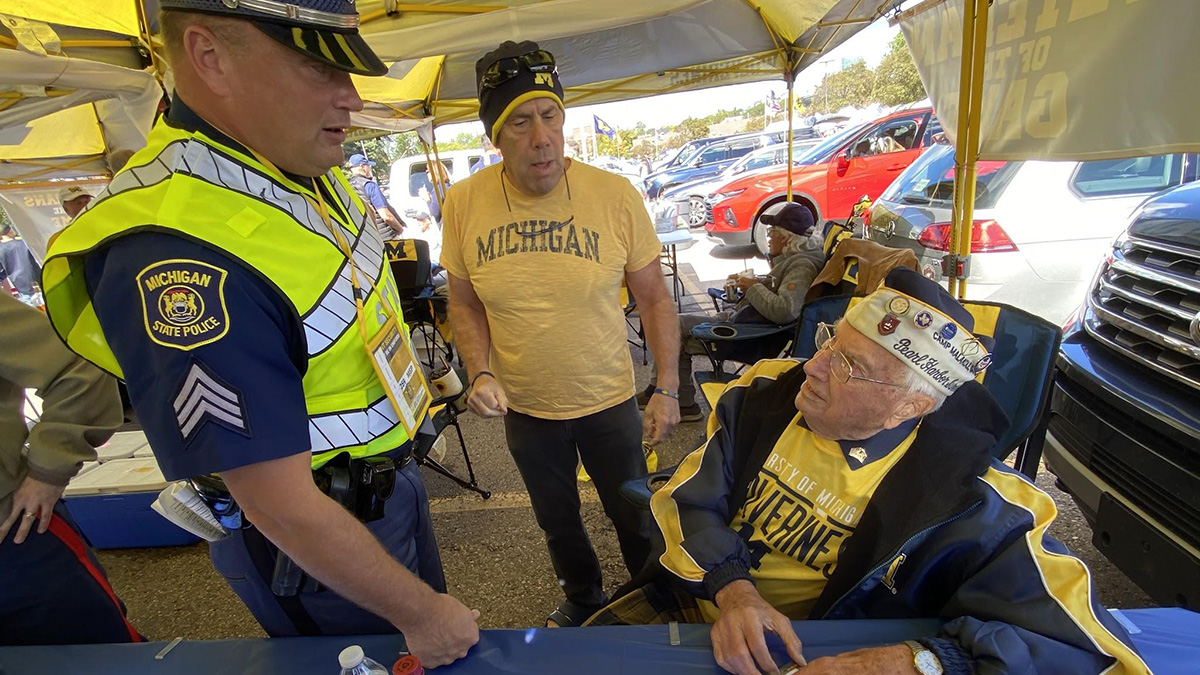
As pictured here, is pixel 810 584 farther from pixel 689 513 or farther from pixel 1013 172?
pixel 1013 172

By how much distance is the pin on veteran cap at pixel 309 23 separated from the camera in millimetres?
793

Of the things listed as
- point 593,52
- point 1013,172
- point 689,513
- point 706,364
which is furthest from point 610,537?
point 593,52

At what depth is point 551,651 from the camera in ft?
3.58

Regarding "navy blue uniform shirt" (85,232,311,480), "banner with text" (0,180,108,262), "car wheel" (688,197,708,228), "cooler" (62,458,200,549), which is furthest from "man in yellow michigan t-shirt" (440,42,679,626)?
"car wheel" (688,197,708,228)

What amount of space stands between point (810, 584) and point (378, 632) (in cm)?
101

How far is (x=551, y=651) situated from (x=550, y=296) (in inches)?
41.6

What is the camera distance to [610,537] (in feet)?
9.38

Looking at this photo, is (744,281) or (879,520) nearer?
(879,520)

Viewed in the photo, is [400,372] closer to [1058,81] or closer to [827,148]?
[1058,81]

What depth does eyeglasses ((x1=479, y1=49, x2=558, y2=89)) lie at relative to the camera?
1.72 m

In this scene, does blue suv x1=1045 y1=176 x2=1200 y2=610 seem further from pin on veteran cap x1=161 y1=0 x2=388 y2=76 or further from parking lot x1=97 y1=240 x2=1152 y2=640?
pin on veteran cap x1=161 y1=0 x2=388 y2=76

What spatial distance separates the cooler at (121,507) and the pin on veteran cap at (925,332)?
3321 millimetres

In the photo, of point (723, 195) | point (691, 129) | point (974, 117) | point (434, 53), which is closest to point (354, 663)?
point (974, 117)

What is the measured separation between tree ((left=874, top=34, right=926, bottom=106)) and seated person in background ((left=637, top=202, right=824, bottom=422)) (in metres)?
25.3
